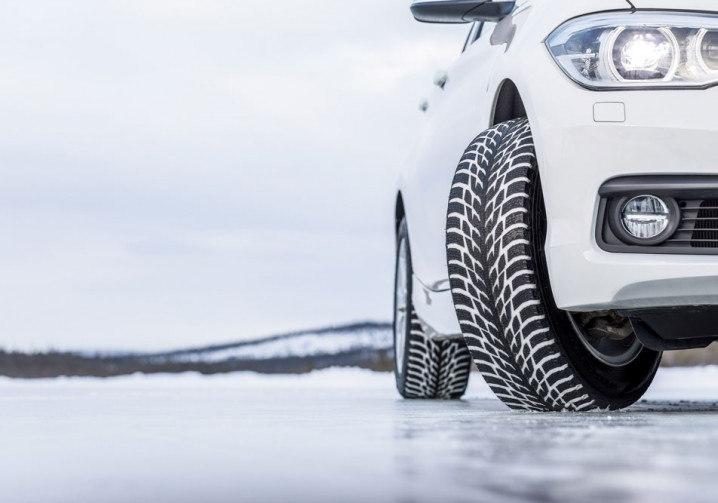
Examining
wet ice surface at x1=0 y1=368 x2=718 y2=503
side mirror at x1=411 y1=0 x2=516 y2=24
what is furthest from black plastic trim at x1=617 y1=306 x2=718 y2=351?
side mirror at x1=411 y1=0 x2=516 y2=24

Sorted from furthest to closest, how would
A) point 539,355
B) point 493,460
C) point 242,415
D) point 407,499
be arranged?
point 242,415 < point 539,355 < point 493,460 < point 407,499

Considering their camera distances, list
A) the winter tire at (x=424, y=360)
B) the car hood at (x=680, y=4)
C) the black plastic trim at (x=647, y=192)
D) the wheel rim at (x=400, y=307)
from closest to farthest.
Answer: the black plastic trim at (x=647, y=192)
the car hood at (x=680, y=4)
the winter tire at (x=424, y=360)
the wheel rim at (x=400, y=307)

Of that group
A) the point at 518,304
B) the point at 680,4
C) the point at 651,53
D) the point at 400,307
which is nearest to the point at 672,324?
the point at 518,304

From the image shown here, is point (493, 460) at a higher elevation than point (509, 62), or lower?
lower

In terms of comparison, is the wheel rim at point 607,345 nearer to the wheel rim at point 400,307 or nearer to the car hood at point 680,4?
the car hood at point 680,4

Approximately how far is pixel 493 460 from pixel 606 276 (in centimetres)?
125

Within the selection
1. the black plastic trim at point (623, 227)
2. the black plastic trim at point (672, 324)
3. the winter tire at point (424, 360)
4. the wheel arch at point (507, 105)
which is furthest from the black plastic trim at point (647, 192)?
the winter tire at point (424, 360)

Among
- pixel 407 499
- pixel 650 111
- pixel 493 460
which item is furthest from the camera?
pixel 650 111

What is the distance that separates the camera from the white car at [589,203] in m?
3.01

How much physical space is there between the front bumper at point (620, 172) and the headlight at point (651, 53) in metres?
0.04

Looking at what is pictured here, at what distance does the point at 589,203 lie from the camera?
306 cm

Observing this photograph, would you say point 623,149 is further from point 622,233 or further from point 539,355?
point 539,355


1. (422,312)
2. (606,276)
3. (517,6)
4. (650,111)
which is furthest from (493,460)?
(422,312)

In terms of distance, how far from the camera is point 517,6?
379 centimetres
